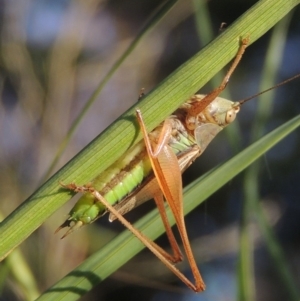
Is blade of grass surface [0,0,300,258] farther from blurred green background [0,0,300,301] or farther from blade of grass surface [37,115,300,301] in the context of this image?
blurred green background [0,0,300,301]

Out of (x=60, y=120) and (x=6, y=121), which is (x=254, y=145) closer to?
Result: (x=60, y=120)

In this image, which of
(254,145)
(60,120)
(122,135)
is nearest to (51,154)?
(60,120)

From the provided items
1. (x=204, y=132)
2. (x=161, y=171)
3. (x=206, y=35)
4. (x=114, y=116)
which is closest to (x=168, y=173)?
(x=161, y=171)

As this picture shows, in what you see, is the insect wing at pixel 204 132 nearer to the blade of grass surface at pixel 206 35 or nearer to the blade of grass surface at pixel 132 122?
the blade of grass surface at pixel 206 35

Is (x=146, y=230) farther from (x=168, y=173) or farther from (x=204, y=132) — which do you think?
(x=204, y=132)

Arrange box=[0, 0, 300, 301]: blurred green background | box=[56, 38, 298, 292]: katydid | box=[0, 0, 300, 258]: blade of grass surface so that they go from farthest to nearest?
1. box=[0, 0, 300, 301]: blurred green background
2. box=[56, 38, 298, 292]: katydid
3. box=[0, 0, 300, 258]: blade of grass surface

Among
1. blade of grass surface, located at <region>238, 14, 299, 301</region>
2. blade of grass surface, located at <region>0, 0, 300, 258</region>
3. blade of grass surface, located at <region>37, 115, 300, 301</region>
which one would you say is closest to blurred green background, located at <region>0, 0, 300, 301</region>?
blade of grass surface, located at <region>238, 14, 299, 301</region>

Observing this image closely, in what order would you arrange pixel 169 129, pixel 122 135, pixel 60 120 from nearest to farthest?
pixel 122 135 → pixel 169 129 → pixel 60 120
